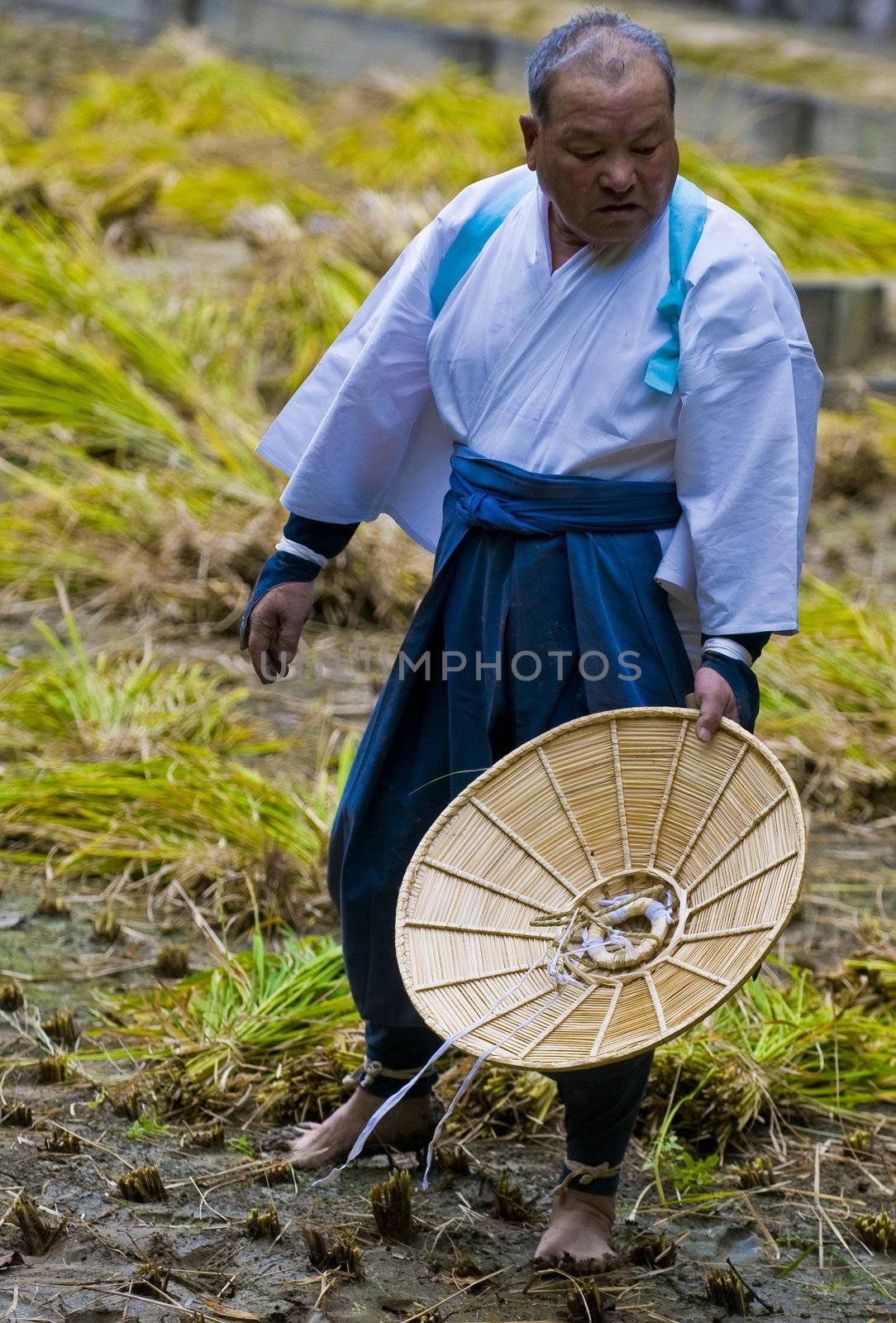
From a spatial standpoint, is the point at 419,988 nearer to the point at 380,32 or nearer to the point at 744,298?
the point at 744,298

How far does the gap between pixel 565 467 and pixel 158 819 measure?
1.81 m

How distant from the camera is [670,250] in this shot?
89.5 inches

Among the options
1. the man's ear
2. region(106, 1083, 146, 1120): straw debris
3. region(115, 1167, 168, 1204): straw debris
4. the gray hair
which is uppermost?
the gray hair

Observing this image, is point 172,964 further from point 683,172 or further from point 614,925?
point 683,172

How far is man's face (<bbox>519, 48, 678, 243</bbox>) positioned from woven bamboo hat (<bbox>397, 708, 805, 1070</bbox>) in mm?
657

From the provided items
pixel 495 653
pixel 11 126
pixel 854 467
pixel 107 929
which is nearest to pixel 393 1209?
pixel 495 653

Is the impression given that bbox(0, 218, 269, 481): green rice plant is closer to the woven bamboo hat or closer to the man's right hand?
the man's right hand

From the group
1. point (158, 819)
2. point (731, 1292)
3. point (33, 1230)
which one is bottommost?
point (731, 1292)

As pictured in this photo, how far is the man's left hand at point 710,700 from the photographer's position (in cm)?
224

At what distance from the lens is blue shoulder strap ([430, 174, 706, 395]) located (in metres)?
2.24

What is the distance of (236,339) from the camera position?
6715 millimetres

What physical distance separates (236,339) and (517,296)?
4517mm

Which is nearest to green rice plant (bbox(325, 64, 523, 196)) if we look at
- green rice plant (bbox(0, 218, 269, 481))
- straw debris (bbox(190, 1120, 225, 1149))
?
green rice plant (bbox(0, 218, 269, 481))

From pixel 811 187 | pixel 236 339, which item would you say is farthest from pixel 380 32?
pixel 236 339
